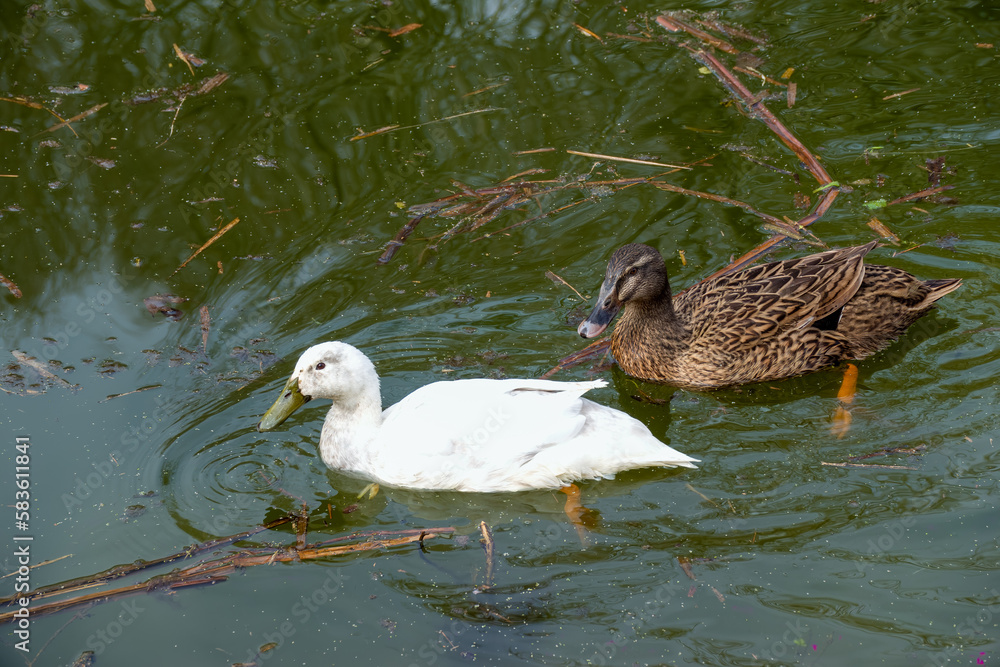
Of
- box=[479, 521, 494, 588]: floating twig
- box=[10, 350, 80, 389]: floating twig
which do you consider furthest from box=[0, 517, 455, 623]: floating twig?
box=[10, 350, 80, 389]: floating twig

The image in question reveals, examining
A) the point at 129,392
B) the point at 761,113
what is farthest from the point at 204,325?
the point at 761,113

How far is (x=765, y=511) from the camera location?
508 cm

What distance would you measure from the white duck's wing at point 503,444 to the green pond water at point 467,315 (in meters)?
0.19

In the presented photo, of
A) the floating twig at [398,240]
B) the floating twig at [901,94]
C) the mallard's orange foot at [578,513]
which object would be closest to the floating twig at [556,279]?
the floating twig at [398,240]

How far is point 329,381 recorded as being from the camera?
5.42m

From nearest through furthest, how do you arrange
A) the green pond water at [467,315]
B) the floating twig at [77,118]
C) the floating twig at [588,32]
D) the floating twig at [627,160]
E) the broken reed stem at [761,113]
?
the green pond water at [467,315] → the broken reed stem at [761,113] → the floating twig at [627,160] → the floating twig at [77,118] → the floating twig at [588,32]

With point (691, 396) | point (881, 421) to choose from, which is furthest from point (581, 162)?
point (881, 421)

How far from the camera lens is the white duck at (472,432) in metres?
5.27

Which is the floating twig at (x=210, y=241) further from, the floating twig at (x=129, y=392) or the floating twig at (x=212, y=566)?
the floating twig at (x=212, y=566)

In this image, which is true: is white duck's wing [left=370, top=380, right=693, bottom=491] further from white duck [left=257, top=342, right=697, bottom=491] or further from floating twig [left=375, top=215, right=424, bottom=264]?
floating twig [left=375, top=215, right=424, bottom=264]

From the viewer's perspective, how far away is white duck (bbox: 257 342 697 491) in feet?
17.3

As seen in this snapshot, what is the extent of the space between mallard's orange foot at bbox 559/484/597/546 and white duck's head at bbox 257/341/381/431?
1300 mm

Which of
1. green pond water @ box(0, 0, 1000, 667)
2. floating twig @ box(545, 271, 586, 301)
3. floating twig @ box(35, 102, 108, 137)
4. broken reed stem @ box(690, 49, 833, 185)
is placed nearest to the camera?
green pond water @ box(0, 0, 1000, 667)

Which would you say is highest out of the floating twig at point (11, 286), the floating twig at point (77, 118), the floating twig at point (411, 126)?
the floating twig at point (77, 118)
